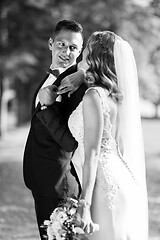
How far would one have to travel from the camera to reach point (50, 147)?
143 inches

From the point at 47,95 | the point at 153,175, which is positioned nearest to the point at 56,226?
the point at 47,95

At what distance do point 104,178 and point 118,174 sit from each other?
10cm

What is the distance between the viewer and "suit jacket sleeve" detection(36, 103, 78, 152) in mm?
3504

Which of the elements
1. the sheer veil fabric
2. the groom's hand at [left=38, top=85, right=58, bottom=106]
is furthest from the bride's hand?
the groom's hand at [left=38, top=85, right=58, bottom=106]

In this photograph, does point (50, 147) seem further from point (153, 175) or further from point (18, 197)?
point (153, 175)

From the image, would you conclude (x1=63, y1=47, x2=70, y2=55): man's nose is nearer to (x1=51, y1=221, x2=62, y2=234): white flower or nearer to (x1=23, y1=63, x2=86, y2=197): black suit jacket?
(x1=23, y1=63, x2=86, y2=197): black suit jacket

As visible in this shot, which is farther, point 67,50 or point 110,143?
point 67,50

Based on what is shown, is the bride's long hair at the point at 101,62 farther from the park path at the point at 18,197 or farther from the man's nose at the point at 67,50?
the park path at the point at 18,197

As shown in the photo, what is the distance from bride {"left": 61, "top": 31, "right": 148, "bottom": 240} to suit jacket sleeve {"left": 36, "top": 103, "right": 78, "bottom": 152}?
0.05 m

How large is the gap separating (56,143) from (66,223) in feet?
1.94

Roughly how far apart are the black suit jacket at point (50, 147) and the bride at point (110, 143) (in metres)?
0.08

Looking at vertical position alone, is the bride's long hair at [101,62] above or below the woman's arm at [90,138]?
above

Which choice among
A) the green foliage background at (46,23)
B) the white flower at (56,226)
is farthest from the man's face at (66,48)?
the green foliage background at (46,23)

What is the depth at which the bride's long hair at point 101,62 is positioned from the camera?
3.35 meters
